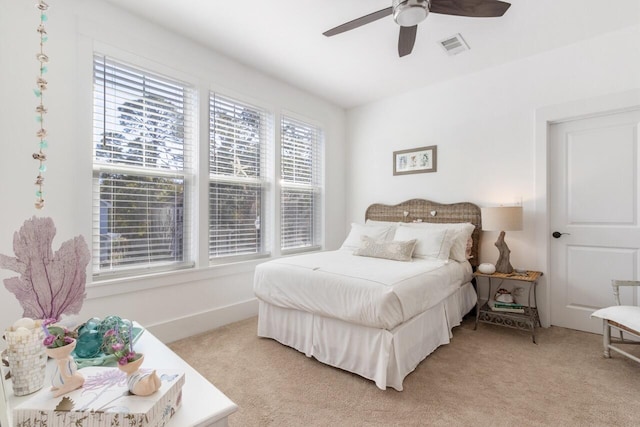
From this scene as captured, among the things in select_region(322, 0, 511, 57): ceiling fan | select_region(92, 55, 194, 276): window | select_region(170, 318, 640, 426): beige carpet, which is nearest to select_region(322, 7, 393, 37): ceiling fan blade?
select_region(322, 0, 511, 57): ceiling fan

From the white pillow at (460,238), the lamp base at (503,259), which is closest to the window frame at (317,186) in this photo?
the white pillow at (460,238)

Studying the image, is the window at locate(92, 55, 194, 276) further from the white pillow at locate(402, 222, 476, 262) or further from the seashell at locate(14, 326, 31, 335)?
the white pillow at locate(402, 222, 476, 262)

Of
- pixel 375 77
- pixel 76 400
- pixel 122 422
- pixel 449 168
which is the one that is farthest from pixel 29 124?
pixel 449 168

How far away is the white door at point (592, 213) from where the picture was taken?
2.73 meters

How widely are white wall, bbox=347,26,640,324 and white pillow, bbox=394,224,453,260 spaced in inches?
30.4

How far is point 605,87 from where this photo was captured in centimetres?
276

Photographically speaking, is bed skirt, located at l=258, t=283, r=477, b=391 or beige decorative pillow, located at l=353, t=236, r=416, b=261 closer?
bed skirt, located at l=258, t=283, r=477, b=391

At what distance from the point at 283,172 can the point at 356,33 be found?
1758 millimetres

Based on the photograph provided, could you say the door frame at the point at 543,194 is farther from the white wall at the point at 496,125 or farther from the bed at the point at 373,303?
the bed at the point at 373,303

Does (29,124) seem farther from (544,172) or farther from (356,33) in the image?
(544,172)

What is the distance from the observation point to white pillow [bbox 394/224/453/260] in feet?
9.65

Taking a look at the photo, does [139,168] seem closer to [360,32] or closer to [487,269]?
[360,32]

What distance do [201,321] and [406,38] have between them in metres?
3.06

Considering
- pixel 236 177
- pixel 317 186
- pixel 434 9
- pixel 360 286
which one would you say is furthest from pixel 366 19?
pixel 317 186
